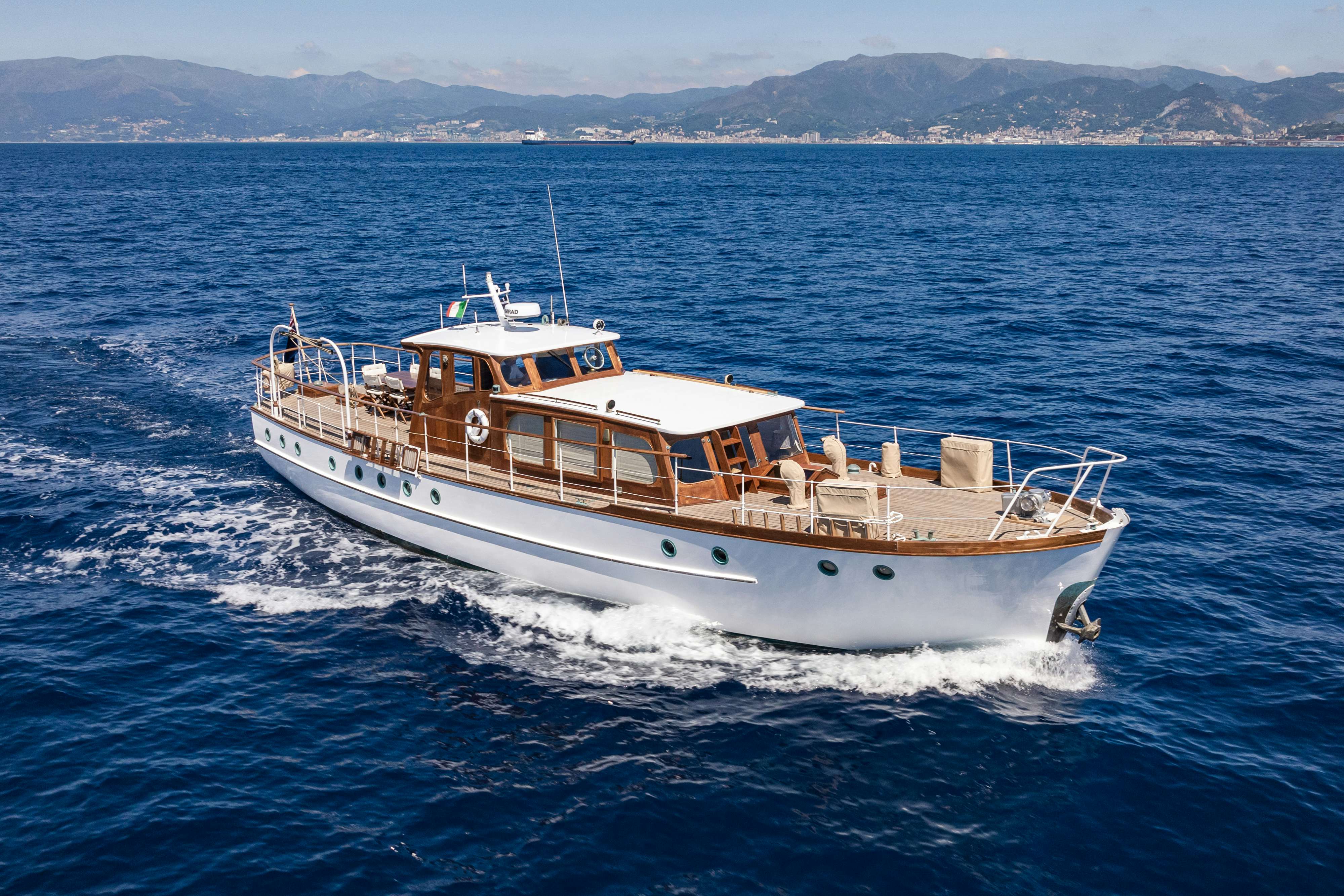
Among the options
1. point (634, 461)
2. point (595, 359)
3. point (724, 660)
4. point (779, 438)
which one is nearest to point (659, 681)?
point (724, 660)

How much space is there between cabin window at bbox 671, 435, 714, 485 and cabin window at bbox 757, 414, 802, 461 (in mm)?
1574

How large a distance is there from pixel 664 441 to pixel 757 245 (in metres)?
50.3

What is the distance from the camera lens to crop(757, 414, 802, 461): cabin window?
758 inches

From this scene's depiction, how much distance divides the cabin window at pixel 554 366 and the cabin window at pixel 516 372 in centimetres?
26

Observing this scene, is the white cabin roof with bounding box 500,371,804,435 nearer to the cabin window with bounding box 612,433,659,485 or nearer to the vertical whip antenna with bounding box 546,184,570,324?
the cabin window with bounding box 612,433,659,485

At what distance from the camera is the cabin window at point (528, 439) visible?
19.4 metres

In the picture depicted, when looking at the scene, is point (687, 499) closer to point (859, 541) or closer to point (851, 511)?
point (851, 511)

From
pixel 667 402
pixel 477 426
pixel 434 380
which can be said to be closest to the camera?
pixel 667 402

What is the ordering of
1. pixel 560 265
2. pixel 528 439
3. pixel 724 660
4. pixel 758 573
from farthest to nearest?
pixel 560 265, pixel 528 439, pixel 724 660, pixel 758 573

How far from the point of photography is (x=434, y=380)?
21656 millimetres

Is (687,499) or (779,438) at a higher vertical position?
(779,438)

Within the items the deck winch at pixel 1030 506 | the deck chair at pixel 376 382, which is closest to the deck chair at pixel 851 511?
the deck winch at pixel 1030 506

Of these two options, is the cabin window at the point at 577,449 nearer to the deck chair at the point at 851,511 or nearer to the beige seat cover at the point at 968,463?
the deck chair at the point at 851,511

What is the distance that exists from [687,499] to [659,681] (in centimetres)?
336
